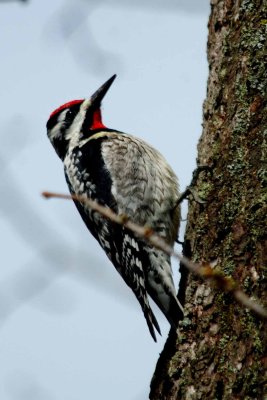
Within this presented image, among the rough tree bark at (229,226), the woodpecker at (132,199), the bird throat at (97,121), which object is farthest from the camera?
the bird throat at (97,121)

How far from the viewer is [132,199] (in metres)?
4.21

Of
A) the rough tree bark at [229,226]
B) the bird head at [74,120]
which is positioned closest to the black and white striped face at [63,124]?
the bird head at [74,120]

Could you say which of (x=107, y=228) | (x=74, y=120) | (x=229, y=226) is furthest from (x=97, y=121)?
(x=229, y=226)

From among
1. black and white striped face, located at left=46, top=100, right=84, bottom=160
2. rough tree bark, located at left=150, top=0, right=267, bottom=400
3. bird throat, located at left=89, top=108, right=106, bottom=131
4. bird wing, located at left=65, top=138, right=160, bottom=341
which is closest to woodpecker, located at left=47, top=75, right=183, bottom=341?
bird wing, located at left=65, top=138, right=160, bottom=341

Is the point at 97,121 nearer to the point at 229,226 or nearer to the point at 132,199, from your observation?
the point at 132,199

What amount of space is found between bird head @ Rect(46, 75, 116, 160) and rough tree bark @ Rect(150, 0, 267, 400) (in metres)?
1.69

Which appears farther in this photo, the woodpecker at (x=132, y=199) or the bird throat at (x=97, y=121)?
the bird throat at (x=97, y=121)

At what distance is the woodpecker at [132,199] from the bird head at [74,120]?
1.10ft

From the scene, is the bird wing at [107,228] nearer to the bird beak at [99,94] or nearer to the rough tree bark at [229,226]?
the bird beak at [99,94]

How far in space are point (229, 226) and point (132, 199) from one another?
1.38 metres

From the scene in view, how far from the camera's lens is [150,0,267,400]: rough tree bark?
255cm

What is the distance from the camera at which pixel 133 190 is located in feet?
13.9

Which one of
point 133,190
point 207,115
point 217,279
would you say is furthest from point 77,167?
point 217,279

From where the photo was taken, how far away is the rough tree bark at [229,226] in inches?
100
